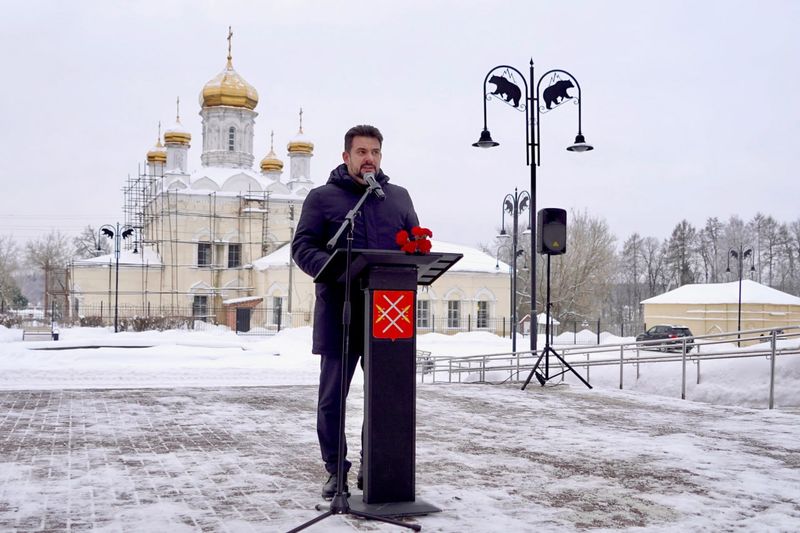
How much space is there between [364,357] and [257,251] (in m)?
48.1

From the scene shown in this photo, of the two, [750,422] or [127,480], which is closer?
[127,480]

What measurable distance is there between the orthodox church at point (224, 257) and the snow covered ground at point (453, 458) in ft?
113

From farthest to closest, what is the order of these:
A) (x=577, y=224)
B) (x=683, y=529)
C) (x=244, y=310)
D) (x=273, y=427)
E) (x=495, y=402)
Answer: (x=577, y=224)
(x=244, y=310)
(x=495, y=402)
(x=273, y=427)
(x=683, y=529)

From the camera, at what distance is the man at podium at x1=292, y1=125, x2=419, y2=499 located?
487 centimetres

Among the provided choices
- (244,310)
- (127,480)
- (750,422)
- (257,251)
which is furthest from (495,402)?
(257,251)

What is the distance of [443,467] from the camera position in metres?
5.94

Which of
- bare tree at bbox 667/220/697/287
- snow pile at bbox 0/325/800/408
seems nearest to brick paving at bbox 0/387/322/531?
snow pile at bbox 0/325/800/408

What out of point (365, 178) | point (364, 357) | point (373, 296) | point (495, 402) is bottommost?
point (495, 402)

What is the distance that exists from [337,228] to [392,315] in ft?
2.39

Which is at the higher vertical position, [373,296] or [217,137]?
[217,137]

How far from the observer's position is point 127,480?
5.37 meters

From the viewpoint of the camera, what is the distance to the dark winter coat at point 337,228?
4914 mm

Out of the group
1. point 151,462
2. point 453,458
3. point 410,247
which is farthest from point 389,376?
point 151,462

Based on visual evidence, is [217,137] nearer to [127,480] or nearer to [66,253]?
[66,253]
